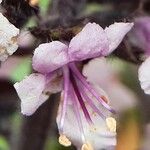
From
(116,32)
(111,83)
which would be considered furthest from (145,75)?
(111,83)

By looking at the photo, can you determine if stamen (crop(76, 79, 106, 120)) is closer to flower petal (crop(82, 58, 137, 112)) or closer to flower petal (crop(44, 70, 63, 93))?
flower petal (crop(44, 70, 63, 93))

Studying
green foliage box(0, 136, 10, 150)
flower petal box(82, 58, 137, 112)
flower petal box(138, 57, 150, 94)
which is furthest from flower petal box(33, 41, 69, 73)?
flower petal box(82, 58, 137, 112)

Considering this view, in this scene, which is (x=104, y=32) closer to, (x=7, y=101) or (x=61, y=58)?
(x=61, y=58)

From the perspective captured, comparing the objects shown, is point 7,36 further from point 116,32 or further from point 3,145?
point 3,145

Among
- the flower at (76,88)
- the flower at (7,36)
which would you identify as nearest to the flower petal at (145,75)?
the flower at (76,88)

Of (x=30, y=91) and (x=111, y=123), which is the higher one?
(x=30, y=91)

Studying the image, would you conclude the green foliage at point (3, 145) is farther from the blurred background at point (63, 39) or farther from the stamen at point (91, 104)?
the stamen at point (91, 104)

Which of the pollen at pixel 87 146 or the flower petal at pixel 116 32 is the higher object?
the flower petal at pixel 116 32
